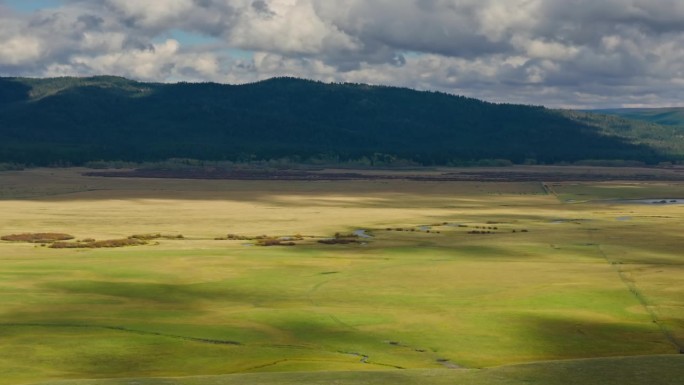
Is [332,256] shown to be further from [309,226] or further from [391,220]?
[391,220]

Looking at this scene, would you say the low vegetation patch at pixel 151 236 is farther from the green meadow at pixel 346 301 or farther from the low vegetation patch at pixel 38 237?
the low vegetation patch at pixel 38 237

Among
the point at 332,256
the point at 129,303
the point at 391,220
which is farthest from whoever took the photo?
the point at 391,220

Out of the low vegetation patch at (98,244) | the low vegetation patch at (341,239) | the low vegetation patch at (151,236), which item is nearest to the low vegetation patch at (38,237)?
the low vegetation patch at (98,244)

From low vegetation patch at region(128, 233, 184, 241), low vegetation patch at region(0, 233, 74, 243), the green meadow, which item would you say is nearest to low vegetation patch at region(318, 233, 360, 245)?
the green meadow

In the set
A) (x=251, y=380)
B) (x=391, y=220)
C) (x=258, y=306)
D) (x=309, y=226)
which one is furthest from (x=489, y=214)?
(x=251, y=380)

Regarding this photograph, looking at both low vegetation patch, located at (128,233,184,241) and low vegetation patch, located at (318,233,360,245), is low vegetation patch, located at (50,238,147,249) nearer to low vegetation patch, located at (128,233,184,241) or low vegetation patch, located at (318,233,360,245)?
low vegetation patch, located at (128,233,184,241)

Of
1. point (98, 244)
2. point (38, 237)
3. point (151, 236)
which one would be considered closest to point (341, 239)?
point (151, 236)
